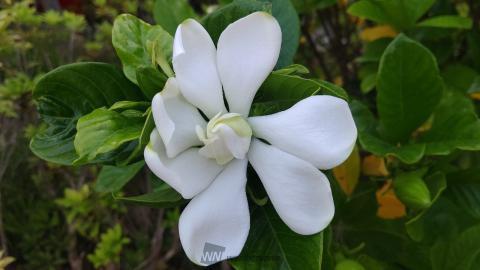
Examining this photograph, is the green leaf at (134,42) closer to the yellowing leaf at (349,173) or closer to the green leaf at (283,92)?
the green leaf at (283,92)

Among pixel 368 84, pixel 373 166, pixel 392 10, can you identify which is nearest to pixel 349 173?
pixel 373 166

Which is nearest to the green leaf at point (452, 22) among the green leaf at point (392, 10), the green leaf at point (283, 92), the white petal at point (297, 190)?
the green leaf at point (392, 10)

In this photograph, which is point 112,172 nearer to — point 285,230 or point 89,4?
point 285,230

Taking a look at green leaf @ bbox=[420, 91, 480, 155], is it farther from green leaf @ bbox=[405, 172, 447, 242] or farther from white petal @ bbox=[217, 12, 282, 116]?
white petal @ bbox=[217, 12, 282, 116]

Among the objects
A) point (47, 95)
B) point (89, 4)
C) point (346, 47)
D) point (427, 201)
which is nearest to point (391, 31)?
point (346, 47)

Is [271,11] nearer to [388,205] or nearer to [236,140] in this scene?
[236,140]
